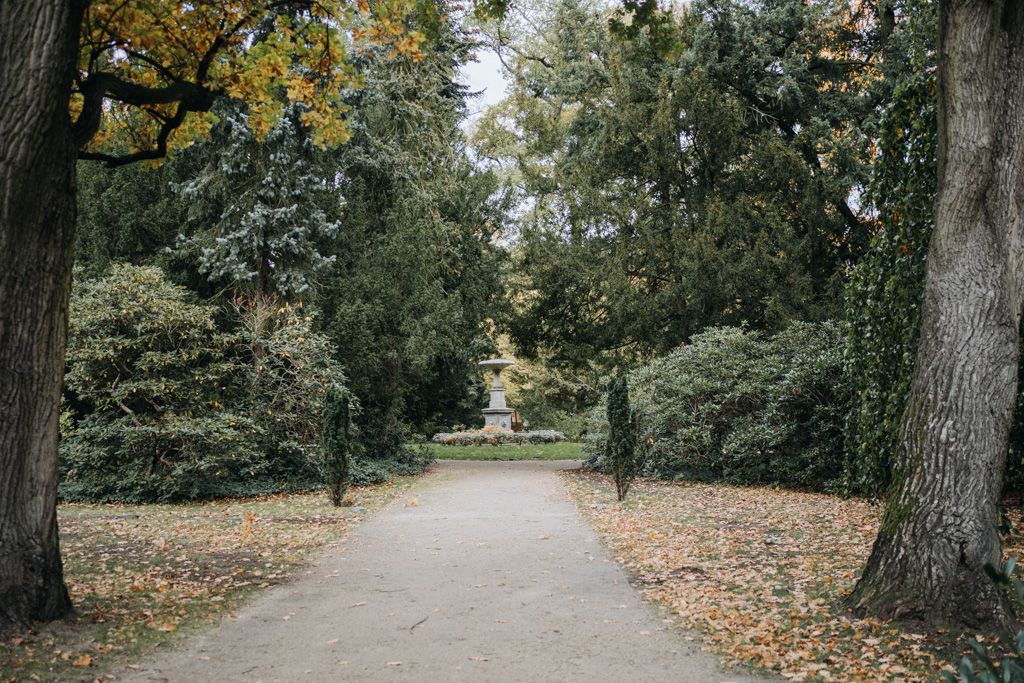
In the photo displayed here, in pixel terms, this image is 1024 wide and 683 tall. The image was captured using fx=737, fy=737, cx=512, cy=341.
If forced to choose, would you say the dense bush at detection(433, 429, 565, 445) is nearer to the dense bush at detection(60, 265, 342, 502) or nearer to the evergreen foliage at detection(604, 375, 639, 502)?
the dense bush at detection(60, 265, 342, 502)

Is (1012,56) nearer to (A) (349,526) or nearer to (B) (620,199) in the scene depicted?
(A) (349,526)

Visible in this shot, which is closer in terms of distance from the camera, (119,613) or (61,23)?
(61,23)

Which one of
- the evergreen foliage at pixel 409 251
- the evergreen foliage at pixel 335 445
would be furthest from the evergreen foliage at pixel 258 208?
the evergreen foliage at pixel 335 445

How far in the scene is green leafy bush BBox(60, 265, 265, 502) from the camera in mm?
11227

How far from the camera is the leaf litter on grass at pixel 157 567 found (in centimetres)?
443

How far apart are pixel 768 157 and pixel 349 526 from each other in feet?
40.9

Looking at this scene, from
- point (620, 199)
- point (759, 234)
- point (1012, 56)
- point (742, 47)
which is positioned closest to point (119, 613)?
point (1012, 56)

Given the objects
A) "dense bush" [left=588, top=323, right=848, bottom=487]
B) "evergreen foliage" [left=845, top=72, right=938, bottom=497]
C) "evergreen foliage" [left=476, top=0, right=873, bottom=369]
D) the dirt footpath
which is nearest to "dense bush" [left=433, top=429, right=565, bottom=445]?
"evergreen foliage" [left=476, top=0, right=873, bottom=369]

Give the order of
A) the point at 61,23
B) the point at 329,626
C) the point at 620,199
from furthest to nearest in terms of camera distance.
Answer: the point at 620,199 < the point at 329,626 < the point at 61,23

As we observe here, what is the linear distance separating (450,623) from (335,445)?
6131 mm

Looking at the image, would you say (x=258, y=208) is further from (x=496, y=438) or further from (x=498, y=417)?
(x=498, y=417)

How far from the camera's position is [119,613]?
5.22 m

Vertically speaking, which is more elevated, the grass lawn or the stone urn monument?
the stone urn monument

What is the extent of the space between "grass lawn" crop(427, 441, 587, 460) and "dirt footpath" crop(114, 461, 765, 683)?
12546mm
